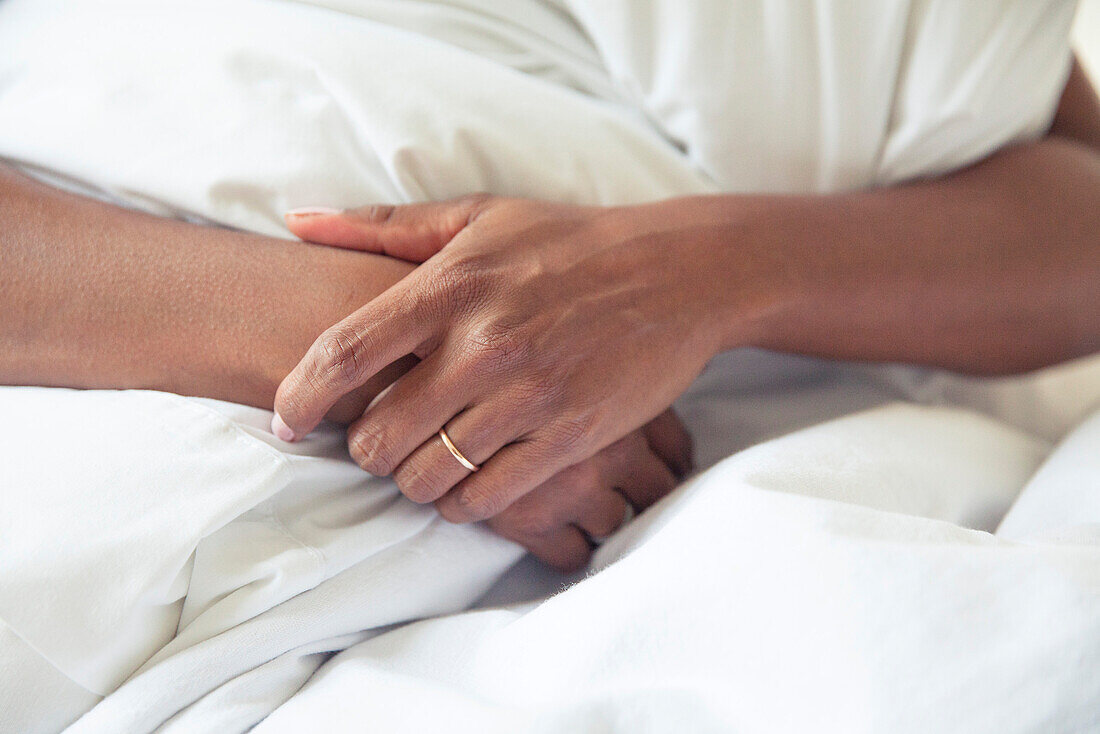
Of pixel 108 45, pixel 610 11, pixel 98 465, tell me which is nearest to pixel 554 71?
pixel 610 11

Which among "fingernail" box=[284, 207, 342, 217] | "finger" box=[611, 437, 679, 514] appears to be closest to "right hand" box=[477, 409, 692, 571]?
"finger" box=[611, 437, 679, 514]

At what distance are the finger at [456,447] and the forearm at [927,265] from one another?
0.69ft

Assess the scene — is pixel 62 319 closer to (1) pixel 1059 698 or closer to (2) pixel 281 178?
(2) pixel 281 178

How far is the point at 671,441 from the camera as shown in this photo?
71cm

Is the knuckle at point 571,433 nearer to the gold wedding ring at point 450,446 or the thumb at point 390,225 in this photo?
the gold wedding ring at point 450,446

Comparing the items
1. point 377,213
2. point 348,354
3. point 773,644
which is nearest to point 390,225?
point 377,213

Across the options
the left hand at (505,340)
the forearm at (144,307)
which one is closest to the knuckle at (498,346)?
the left hand at (505,340)

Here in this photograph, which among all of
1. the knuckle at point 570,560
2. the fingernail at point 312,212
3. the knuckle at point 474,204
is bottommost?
the knuckle at point 570,560

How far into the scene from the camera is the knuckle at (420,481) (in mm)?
562

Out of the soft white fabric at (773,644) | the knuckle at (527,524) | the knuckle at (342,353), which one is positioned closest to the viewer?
the soft white fabric at (773,644)

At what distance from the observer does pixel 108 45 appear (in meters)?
0.63

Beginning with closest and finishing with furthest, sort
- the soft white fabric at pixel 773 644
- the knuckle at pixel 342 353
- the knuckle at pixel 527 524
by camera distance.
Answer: the soft white fabric at pixel 773 644 → the knuckle at pixel 342 353 → the knuckle at pixel 527 524

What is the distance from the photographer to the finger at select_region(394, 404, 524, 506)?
21.9 inches

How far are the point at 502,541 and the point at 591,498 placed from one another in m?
0.08
